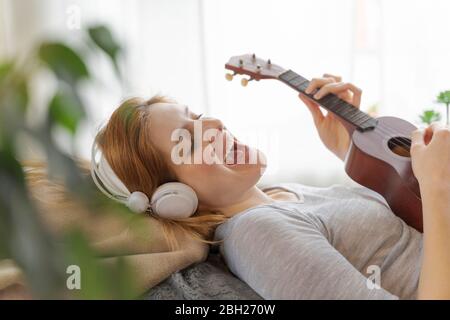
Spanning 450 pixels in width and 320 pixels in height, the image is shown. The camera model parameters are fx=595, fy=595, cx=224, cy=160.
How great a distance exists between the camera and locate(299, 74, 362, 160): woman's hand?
1323 millimetres

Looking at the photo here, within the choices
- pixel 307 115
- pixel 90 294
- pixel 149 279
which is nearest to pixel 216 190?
pixel 149 279

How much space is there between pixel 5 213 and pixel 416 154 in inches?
32.3

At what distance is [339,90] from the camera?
1335 mm

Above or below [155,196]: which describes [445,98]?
above

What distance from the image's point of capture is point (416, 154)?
105 centimetres

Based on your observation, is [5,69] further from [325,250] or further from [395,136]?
[395,136]

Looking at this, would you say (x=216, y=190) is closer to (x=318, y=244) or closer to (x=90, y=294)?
(x=318, y=244)

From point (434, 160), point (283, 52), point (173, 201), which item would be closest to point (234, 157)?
point (173, 201)

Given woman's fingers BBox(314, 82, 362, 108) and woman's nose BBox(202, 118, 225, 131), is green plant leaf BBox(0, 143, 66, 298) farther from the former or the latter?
woman's fingers BBox(314, 82, 362, 108)

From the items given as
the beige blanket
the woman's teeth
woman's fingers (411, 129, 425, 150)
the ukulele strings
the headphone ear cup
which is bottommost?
the beige blanket

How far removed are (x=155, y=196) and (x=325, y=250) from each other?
34 centimetres

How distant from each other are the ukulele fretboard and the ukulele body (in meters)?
0.02

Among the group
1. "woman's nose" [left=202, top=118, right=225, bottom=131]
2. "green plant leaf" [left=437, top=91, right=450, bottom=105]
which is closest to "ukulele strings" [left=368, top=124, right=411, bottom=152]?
"green plant leaf" [left=437, top=91, right=450, bottom=105]

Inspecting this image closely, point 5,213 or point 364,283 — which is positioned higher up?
point 5,213
